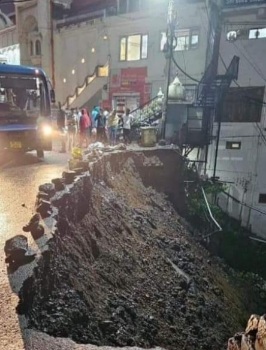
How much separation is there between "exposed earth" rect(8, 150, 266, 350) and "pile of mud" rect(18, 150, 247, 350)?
0.03 meters

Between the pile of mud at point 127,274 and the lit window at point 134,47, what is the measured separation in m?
10.5

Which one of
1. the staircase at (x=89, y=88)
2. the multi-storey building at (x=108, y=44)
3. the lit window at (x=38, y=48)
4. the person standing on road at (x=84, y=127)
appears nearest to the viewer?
the person standing on road at (x=84, y=127)

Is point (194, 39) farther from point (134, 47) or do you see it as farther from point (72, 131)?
point (72, 131)

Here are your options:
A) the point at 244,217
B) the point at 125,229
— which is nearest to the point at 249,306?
the point at 125,229

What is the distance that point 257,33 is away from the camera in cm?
1708

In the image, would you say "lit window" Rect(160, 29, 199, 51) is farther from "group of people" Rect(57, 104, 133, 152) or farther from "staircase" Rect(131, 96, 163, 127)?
"group of people" Rect(57, 104, 133, 152)

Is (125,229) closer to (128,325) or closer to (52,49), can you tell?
(128,325)

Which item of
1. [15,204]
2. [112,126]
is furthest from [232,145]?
[15,204]

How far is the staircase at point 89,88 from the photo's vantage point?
79.0ft

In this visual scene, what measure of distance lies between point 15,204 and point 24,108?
4.89 metres

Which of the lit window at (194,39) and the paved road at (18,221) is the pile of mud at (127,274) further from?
the lit window at (194,39)

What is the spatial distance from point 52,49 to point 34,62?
2.48 meters

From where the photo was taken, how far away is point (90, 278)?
6305 mm

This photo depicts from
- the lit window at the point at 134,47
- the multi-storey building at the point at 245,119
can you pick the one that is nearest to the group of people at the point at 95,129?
the multi-storey building at the point at 245,119
